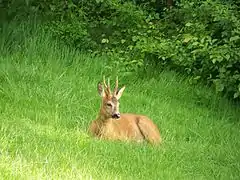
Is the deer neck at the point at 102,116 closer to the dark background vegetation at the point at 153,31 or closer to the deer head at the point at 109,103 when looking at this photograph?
the deer head at the point at 109,103

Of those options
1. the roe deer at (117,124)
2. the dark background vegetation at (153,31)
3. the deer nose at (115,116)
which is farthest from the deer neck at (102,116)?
the dark background vegetation at (153,31)

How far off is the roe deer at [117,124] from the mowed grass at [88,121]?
0.60ft

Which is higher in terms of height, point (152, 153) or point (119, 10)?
point (119, 10)

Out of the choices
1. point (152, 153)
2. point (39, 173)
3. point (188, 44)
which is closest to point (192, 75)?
point (188, 44)

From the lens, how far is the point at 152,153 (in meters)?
7.16

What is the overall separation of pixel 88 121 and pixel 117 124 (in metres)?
0.36

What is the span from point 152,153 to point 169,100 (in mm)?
2762

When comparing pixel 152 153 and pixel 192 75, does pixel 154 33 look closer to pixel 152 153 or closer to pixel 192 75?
pixel 192 75

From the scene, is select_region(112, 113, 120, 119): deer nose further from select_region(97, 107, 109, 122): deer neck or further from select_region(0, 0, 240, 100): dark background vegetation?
select_region(0, 0, 240, 100): dark background vegetation

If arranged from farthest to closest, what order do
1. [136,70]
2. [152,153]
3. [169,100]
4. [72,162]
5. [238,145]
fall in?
[136,70] < [169,100] < [238,145] < [152,153] < [72,162]

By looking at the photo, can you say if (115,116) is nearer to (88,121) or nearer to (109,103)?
(109,103)

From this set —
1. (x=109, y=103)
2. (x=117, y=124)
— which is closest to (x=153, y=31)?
(x=117, y=124)

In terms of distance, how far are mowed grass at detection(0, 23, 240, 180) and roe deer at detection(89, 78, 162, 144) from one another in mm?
182

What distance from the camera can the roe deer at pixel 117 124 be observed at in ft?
25.3
